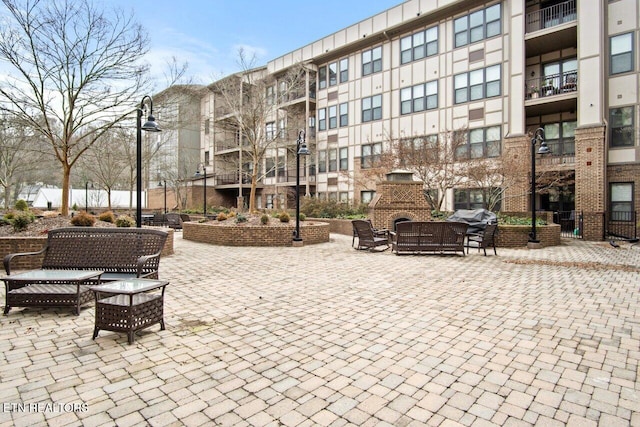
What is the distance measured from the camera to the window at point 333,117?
29125mm

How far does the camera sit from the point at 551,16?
63.5ft

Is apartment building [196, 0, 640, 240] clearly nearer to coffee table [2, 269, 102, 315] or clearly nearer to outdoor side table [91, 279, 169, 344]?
coffee table [2, 269, 102, 315]

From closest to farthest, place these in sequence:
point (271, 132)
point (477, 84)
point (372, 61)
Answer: point (477, 84), point (372, 61), point (271, 132)

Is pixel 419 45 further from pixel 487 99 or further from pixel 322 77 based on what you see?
pixel 322 77

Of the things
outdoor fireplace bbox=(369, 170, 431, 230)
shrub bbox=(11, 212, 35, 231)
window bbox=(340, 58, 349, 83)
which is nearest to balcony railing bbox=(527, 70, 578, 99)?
outdoor fireplace bbox=(369, 170, 431, 230)

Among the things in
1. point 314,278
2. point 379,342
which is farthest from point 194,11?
point 379,342

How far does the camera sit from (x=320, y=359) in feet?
11.9

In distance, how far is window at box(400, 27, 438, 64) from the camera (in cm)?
2358

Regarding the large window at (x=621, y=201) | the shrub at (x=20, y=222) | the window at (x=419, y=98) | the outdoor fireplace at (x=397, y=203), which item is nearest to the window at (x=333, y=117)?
the window at (x=419, y=98)

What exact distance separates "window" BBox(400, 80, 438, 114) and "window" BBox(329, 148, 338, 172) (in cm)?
638

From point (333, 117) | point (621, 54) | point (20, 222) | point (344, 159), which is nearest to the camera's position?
point (20, 222)

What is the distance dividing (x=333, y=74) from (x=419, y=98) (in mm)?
8537

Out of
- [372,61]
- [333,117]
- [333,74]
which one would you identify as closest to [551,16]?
[372,61]

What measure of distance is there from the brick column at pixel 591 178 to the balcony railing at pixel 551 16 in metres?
6.26
